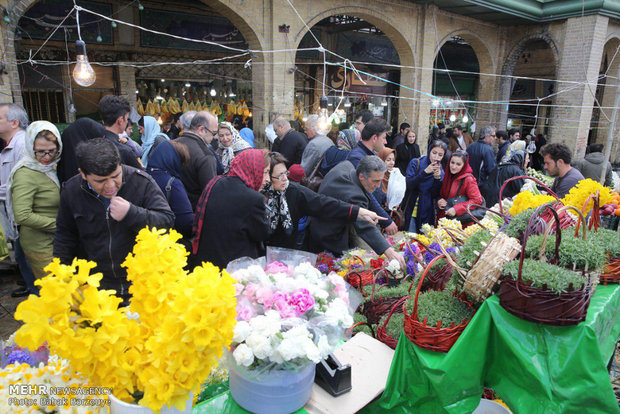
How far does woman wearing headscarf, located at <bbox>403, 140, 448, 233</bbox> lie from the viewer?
17.6 ft

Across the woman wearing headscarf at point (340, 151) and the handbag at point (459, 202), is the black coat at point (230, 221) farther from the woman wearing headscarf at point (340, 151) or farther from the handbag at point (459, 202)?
the handbag at point (459, 202)

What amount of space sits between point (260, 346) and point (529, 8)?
47.3 feet

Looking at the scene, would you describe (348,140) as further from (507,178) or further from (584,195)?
(584,195)

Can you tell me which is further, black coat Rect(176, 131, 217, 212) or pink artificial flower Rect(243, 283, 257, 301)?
black coat Rect(176, 131, 217, 212)

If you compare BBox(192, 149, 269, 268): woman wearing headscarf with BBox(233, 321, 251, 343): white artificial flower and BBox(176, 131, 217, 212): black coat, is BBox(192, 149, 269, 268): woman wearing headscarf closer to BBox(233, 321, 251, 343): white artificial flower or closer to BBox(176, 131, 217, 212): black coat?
BBox(176, 131, 217, 212): black coat

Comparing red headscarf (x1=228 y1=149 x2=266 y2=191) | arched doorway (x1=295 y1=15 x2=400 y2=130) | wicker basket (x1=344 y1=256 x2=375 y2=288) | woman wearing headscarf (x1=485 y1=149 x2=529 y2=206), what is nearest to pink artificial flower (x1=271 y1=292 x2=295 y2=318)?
wicker basket (x1=344 y1=256 x2=375 y2=288)

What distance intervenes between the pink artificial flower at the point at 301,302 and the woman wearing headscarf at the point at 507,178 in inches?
204

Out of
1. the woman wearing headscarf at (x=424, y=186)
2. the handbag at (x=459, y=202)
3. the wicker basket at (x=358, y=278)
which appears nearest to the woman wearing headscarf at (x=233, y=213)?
the wicker basket at (x=358, y=278)

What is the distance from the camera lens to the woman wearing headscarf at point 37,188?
3090 mm

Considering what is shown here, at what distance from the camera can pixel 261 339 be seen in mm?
1276

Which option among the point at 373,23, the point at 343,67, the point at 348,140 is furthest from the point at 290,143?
the point at 343,67

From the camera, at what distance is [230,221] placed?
2.61m

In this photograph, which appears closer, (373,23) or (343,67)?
(373,23)

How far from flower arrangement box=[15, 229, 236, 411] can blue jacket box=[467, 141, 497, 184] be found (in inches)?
255
